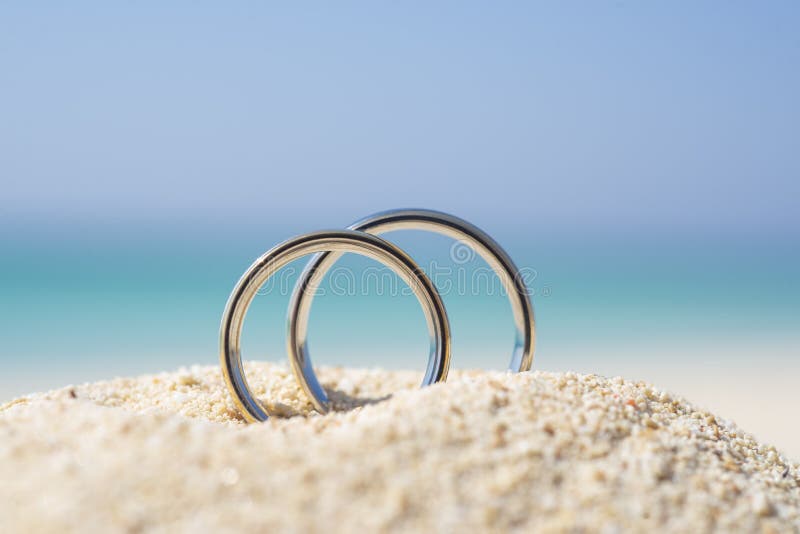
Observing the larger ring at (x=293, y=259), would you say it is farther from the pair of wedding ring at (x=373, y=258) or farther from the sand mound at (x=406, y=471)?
the sand mound at (x=406, y=471)

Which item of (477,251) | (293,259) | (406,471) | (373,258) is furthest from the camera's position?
(477,251)

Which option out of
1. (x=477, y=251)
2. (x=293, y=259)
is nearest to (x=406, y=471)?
(x=293, y=259)

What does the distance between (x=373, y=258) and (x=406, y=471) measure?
163 cm

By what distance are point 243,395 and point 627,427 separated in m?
1.88

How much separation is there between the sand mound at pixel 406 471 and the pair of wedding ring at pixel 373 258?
2.82 ft

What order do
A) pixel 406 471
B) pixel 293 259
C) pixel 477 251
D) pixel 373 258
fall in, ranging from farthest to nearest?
pixel 477 251, pixel 373 258, pixel 293 259, pixel 406 471

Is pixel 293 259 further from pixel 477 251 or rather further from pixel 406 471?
pixel 406 471

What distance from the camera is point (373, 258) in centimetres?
350

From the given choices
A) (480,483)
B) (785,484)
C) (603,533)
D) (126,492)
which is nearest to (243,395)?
(126,492)

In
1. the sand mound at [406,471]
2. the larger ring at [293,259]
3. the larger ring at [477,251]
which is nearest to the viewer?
the sand mound at [406,471]

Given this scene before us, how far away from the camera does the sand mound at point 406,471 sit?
186cm

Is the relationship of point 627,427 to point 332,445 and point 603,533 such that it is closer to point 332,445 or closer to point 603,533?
point 603,533

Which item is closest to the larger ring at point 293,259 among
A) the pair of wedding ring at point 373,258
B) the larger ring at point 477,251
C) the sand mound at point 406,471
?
the pair of wedding ring at point 373,258

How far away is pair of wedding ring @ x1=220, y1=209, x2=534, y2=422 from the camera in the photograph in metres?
3.32
